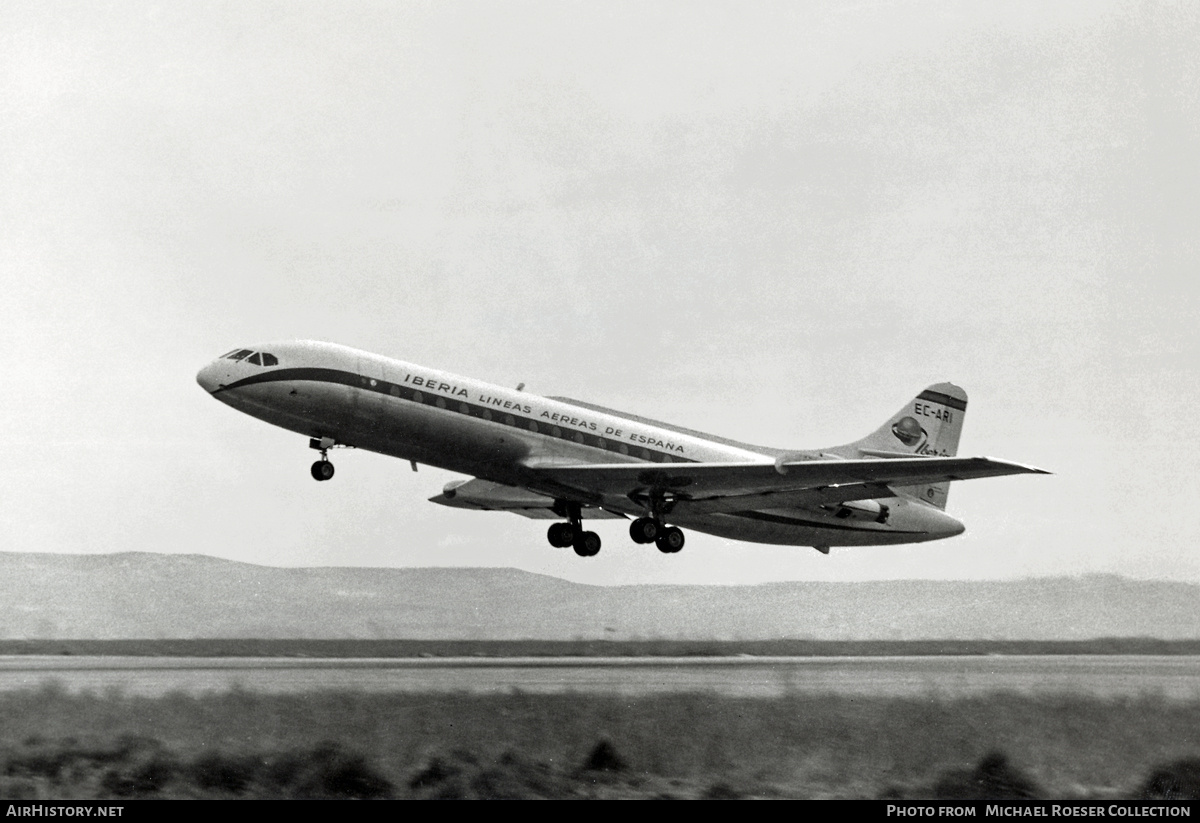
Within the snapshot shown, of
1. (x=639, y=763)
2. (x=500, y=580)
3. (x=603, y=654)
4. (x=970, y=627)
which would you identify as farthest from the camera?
(x=500, y=580)

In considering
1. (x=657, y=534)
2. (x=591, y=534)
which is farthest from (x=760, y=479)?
(x=591, y=534)

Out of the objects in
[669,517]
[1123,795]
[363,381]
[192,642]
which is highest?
[363,381]

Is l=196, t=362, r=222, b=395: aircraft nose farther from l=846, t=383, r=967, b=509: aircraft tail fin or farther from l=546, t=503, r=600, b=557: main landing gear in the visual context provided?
l=846, t=383, r=967, b=509: aircraft tail fin

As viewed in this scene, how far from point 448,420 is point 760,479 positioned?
30.8 feet

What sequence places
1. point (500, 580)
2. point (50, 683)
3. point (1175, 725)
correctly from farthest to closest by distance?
point (500, 580), point (1175, 725), point (50, 683)

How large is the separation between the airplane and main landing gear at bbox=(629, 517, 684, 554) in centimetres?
4

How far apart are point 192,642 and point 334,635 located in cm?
746

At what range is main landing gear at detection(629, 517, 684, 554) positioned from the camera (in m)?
41.1

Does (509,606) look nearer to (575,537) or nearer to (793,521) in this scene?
(575,537)

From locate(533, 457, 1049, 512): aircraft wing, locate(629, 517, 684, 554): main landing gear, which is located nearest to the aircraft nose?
locate(533, 457, 1049, 512): aircraft wing

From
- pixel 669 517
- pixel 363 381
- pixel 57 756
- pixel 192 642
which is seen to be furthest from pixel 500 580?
pixel 57 756

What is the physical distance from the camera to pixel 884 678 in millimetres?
35156

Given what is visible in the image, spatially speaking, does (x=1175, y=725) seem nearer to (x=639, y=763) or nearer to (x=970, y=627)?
(x=639, y=763)

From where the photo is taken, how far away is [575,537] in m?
43.6
